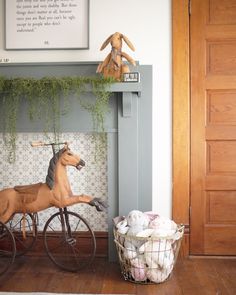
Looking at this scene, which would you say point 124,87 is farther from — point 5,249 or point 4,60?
point 5,249

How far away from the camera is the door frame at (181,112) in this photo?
2559 mm

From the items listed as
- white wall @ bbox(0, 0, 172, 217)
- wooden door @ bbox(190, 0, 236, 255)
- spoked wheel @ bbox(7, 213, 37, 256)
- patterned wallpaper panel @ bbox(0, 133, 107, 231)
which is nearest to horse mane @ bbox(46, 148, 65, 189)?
patterned wallpaper panel @ bbox(0, 133, 107, 231)

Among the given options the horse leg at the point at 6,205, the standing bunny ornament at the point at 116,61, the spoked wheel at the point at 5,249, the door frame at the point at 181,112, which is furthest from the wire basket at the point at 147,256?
the standing bunny ornament at the point at 116,61

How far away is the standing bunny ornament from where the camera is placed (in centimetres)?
229

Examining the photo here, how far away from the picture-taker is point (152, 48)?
8.47ft

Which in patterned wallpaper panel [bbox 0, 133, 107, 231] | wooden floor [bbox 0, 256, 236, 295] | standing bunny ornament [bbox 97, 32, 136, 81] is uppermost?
standing bunny ornament [bbox 97, 32, 136, 81]

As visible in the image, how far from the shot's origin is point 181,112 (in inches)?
102

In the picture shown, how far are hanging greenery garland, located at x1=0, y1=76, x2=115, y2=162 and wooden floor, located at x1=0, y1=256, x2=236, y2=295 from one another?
0.81m

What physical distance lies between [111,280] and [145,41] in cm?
165

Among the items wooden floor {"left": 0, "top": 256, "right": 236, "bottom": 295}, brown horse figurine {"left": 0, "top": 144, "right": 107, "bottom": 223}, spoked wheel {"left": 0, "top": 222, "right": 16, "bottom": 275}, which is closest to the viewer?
wooden floor {"left": 0, "top": 256, "right": 236, "bottom": 295}

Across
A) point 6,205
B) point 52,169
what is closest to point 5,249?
point 6,205

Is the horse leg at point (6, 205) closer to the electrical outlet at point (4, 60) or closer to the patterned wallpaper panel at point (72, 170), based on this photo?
the patterned wallpaper panel at point (72, 170)

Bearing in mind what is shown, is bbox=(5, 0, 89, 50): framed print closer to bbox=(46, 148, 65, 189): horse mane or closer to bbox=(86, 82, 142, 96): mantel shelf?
bbox=(86, 82, 142, 96): mantel shelf

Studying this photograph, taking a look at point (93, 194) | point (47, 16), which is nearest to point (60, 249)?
point (93, 194)
